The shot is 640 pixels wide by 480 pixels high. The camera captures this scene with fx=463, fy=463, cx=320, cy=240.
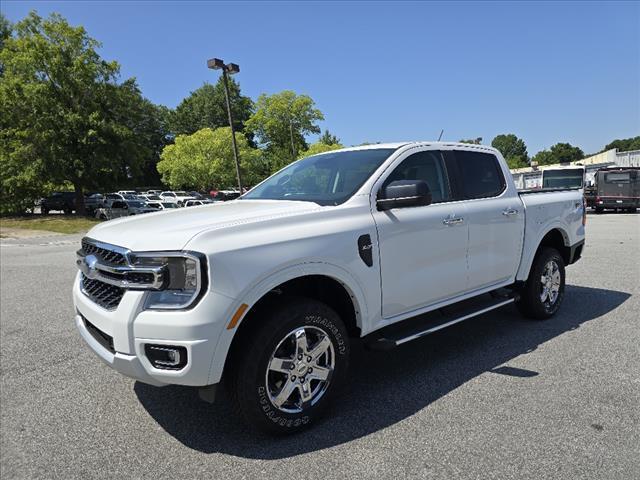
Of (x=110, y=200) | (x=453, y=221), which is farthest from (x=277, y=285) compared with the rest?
(x=110, y=200)

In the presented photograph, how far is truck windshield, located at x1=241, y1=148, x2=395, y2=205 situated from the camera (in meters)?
3.53

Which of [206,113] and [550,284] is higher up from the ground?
[206,113]

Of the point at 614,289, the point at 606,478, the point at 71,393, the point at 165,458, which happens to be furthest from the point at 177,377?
the point at 614,289

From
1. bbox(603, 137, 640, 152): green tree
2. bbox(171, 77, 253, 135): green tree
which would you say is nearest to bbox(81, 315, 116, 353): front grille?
bbox(171, 77, 253, 135): green tree

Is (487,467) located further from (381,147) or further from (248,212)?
(381,147)

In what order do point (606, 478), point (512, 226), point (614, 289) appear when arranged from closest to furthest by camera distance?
point (606, 478)
point (512, 226)
point (614, 289)

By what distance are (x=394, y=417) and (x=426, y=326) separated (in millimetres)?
781

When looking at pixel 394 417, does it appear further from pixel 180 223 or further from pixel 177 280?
pixel 180 223

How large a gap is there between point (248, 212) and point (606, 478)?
8.40 ft

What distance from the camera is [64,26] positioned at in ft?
103

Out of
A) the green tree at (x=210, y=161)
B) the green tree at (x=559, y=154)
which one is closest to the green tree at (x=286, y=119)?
the green tree at (x=210, y=161)

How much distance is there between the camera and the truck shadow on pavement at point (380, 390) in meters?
2.90

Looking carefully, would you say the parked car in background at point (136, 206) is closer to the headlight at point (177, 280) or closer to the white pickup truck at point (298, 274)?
the white pickup truck at point (298, 274)

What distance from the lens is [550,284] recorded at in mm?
5219
